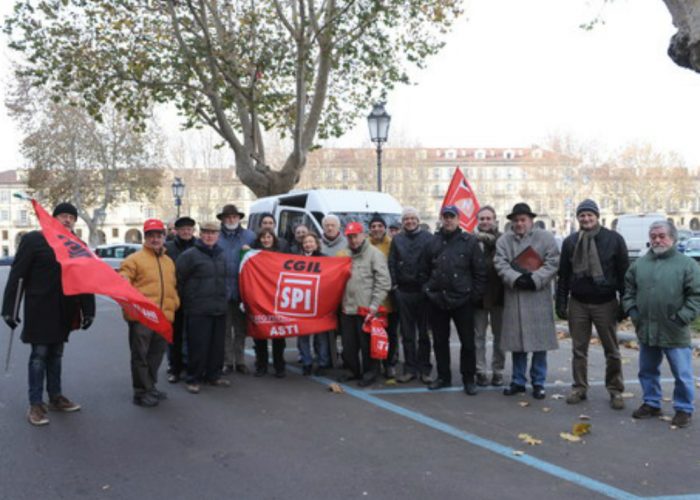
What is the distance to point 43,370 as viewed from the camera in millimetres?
5793

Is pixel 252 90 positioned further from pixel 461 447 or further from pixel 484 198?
pixel 484 198

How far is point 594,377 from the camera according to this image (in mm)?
7523

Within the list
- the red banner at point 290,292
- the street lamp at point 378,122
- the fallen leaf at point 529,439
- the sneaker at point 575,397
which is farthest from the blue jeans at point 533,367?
the street lamp at point 378,122

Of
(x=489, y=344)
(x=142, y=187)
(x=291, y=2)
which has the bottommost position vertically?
(x=489, y=344)

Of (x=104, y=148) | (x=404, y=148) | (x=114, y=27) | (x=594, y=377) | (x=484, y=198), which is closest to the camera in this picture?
(x=594, y=377)

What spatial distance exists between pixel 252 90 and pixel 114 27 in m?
3.92

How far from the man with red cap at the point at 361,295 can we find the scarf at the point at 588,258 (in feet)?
6.73

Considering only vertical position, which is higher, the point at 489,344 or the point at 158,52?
the point at 158,52

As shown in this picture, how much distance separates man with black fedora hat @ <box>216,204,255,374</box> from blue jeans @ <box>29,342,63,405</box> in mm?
2269

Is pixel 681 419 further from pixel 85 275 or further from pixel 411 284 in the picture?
pixel 85 275

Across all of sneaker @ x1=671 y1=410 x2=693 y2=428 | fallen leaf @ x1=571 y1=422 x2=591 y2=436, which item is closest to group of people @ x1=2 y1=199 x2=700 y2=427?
sneaker @ x1=671 y1=410 x2=693 y2=428

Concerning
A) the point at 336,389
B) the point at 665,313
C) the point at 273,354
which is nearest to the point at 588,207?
the point at 665,313

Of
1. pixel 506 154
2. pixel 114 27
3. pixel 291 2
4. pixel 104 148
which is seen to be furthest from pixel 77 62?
pixel 506 154

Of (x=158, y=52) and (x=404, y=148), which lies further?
(x=404, y=148)
